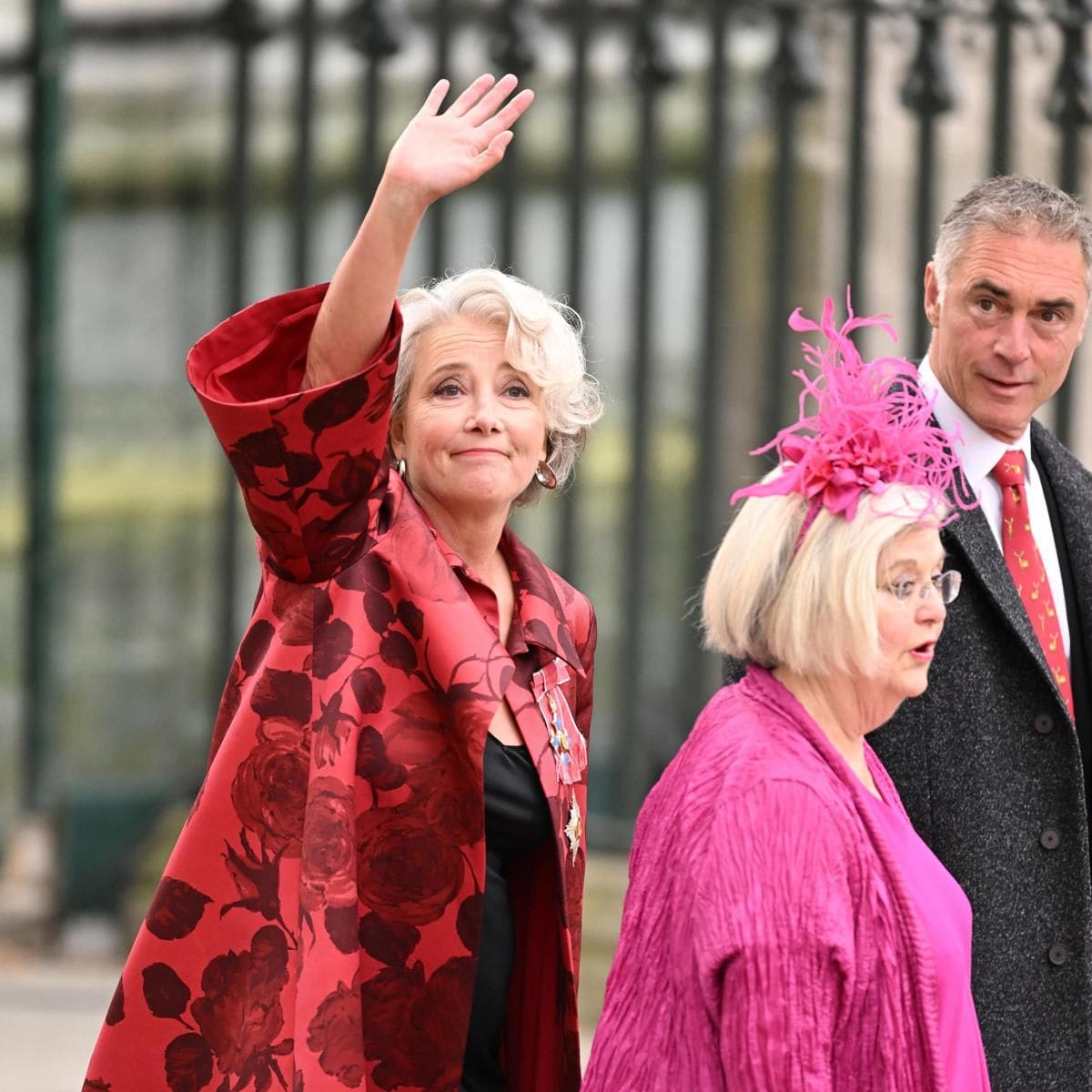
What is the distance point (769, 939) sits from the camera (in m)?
2.06

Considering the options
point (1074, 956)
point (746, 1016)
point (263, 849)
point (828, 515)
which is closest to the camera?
point (746, 1016)

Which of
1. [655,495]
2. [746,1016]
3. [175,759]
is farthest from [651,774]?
[746,1016]

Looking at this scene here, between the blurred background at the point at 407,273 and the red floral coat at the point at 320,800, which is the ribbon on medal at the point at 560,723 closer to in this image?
the red floral coat at the point at 320,800

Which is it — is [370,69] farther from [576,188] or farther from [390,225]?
[390,225]

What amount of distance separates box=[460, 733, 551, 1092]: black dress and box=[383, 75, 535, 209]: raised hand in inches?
25.0

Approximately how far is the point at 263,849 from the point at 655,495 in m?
2.76

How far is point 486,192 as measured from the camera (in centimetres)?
504

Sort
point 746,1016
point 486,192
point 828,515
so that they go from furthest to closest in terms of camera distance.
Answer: point 486,192 → point 828,515 → point 746,1016

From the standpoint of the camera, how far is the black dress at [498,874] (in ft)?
8.26

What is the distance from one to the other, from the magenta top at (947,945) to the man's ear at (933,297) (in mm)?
861

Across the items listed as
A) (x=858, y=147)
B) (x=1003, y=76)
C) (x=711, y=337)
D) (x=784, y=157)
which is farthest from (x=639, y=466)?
(x=1003, y=76)

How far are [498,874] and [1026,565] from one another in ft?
2.73

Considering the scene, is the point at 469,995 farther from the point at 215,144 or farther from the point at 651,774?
the point at 215,144

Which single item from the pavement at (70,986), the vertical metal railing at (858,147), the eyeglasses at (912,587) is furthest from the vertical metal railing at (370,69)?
the eyeglasses at (912,587)
